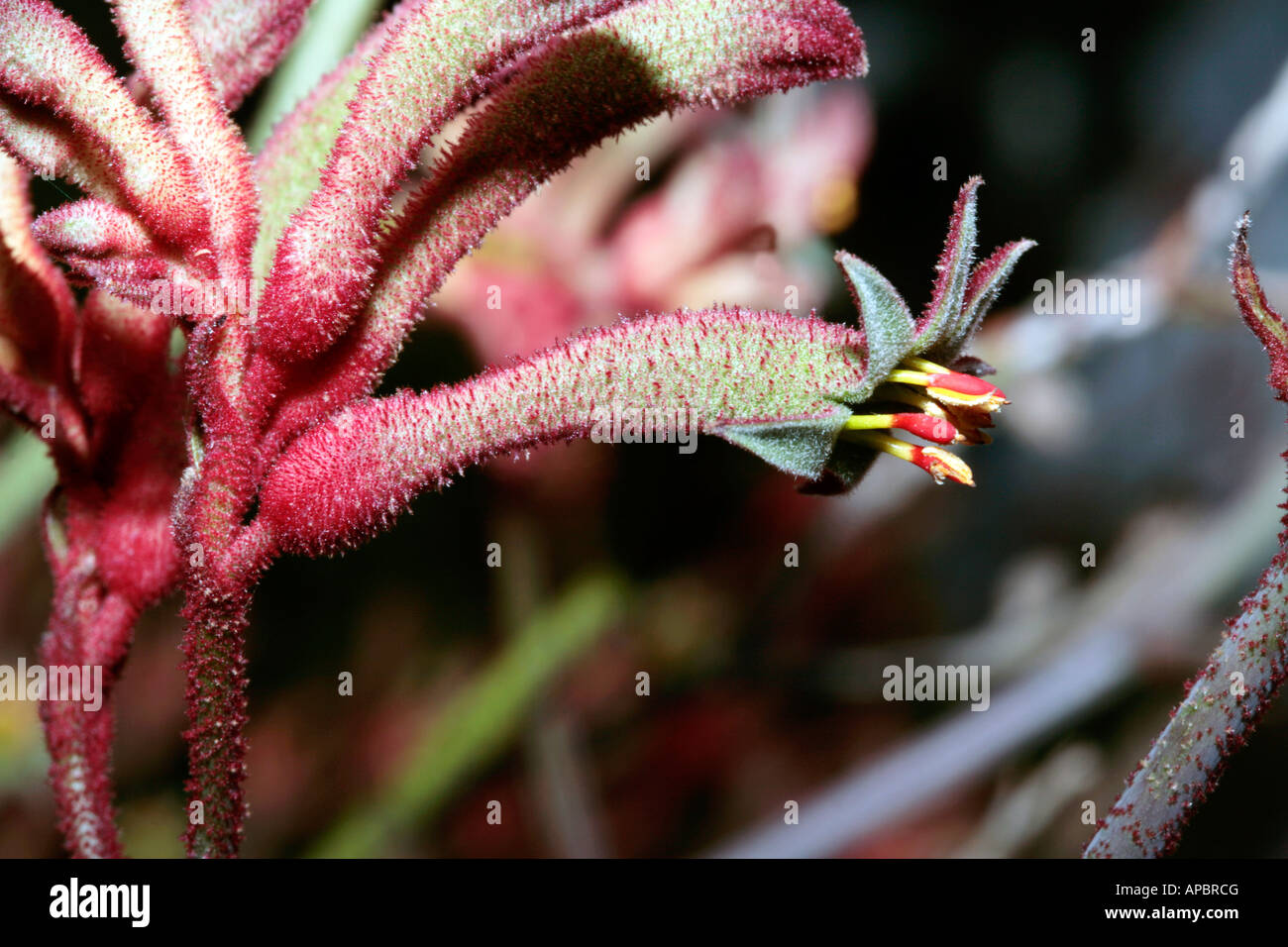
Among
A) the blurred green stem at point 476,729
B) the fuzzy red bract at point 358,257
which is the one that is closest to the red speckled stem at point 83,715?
the fuzzy red bract at point 358,257

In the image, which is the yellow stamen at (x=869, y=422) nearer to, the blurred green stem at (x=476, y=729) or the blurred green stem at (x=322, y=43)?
the blurred green stem at (x=322, y=43)

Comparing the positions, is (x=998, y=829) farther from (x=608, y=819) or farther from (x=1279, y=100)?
(x=1279, y=100)

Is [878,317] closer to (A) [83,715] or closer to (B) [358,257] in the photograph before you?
(B) [358,257]

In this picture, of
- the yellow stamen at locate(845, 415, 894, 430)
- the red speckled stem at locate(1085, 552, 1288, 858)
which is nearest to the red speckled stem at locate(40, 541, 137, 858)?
the yellow stamen at locate(845, 415, 894, 430)

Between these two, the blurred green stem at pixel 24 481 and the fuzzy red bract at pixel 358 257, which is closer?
the fuzzy red bract at pixel 358 257

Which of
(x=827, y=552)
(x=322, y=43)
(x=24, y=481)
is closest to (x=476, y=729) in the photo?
(x=24, y=481)

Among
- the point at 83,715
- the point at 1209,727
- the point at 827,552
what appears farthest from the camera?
the point at 827,552

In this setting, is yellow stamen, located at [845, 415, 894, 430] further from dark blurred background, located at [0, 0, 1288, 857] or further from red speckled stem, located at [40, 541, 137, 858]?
dark blurred background, located at [0, 0, 1288, 857]
